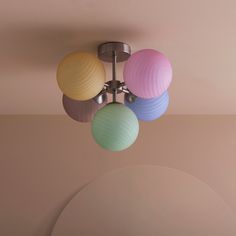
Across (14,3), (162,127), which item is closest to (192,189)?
(162,127)

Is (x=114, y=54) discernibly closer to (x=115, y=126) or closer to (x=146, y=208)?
(x=115, y=126)

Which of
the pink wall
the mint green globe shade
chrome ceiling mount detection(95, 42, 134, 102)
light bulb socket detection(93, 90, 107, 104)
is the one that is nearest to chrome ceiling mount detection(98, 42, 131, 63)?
chrome ceiling mount detection(95, 42, 134, 102)

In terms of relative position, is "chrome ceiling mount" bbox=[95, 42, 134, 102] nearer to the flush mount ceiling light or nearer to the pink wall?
the flush mount ceiling light

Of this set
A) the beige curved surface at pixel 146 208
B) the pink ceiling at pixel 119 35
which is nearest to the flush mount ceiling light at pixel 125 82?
the pink ceiling at pixel 119 35

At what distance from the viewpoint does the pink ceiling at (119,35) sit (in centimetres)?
150

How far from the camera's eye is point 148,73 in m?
1.53

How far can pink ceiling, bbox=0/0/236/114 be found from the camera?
1495mm

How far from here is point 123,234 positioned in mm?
2811

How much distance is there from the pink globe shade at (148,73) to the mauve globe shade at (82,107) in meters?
0.32

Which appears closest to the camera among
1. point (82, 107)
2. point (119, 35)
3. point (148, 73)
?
point (148, 73)

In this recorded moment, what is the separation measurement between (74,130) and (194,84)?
104 centimetres

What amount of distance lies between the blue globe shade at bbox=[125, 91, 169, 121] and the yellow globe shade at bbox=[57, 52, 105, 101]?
9.2 inches

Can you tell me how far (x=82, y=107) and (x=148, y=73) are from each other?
1.46 ft

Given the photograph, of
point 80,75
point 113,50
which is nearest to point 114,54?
point 113,50
